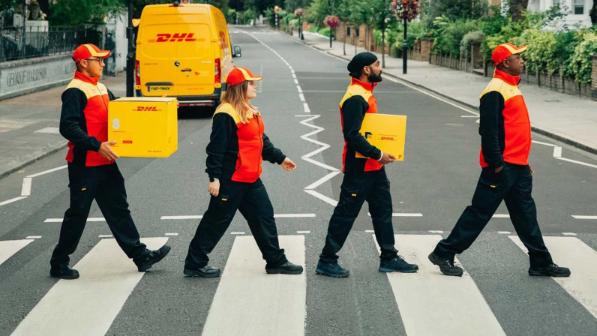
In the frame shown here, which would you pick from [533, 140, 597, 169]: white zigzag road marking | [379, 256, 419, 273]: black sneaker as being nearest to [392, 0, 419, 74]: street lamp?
[533, 140, 597, 169]: white zigzag road marking

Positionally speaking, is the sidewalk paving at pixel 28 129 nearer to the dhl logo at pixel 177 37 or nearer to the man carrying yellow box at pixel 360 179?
the dhl logo at pixel 177 37

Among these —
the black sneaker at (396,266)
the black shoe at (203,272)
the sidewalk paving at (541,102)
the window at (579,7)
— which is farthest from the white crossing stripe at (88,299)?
the window at (579,7)

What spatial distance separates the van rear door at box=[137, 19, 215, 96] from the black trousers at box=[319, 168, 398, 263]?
44.7 feet

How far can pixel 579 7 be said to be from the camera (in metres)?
43.2

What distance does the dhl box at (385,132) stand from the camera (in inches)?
295

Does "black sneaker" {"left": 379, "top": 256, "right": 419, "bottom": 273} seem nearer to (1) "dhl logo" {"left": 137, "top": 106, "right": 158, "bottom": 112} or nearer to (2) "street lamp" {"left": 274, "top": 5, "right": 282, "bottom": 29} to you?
(1) "dhl logo" {"left": 137, "top": 106, "right": 158, "bottom": 112}

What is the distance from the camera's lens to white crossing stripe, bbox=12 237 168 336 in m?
6.33

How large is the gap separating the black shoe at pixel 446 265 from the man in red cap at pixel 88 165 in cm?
231

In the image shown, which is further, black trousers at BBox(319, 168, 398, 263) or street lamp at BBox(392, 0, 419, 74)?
street lamp at BBox(392, 0, 419, 74)

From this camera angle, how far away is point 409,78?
120 feet

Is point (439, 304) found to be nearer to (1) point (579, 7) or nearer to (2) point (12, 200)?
(2) point (12, 200)

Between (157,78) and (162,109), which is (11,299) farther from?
(157,78)

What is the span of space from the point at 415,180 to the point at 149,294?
6.30 meters

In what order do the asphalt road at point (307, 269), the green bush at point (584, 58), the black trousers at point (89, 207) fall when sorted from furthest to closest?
the green bush at point (584, 58)
the black trousers at point (89, 207)
the asphalt road at point (307, 269)
